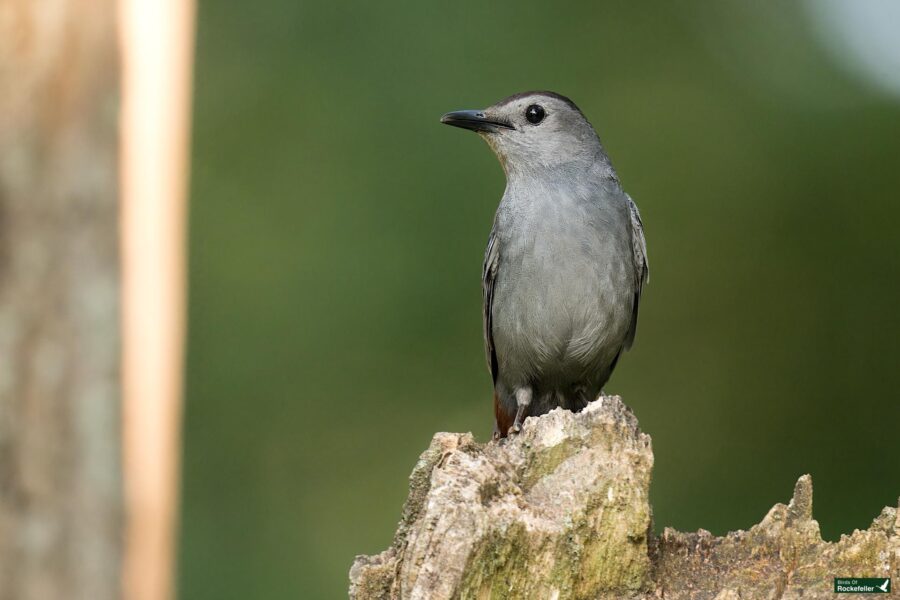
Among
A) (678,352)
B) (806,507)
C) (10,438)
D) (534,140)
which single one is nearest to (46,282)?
(10,438)

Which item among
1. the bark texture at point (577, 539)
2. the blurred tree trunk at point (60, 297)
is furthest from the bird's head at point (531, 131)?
the bark texture at point (577, 539)

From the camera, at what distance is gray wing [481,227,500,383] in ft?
18.7

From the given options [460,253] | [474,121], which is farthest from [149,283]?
[460,253]

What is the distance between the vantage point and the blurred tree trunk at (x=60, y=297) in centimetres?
482

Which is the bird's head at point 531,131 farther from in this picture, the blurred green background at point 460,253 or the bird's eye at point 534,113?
the blurred green background at point 460,253

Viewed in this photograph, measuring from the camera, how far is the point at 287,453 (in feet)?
29.4

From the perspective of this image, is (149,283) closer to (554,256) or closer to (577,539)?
(554,256)

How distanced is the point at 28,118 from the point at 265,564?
4.74 metres

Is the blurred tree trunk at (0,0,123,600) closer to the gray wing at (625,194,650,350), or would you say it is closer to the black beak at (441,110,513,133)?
the black beak at (441,110,513,133)

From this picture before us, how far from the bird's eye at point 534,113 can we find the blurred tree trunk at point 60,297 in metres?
2.18

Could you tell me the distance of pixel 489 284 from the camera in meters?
5.84

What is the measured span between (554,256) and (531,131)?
0.79 m

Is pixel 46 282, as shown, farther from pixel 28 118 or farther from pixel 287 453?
pixel 287 453

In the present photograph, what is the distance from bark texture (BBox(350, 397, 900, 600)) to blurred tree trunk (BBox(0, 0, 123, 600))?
81.8 inches
